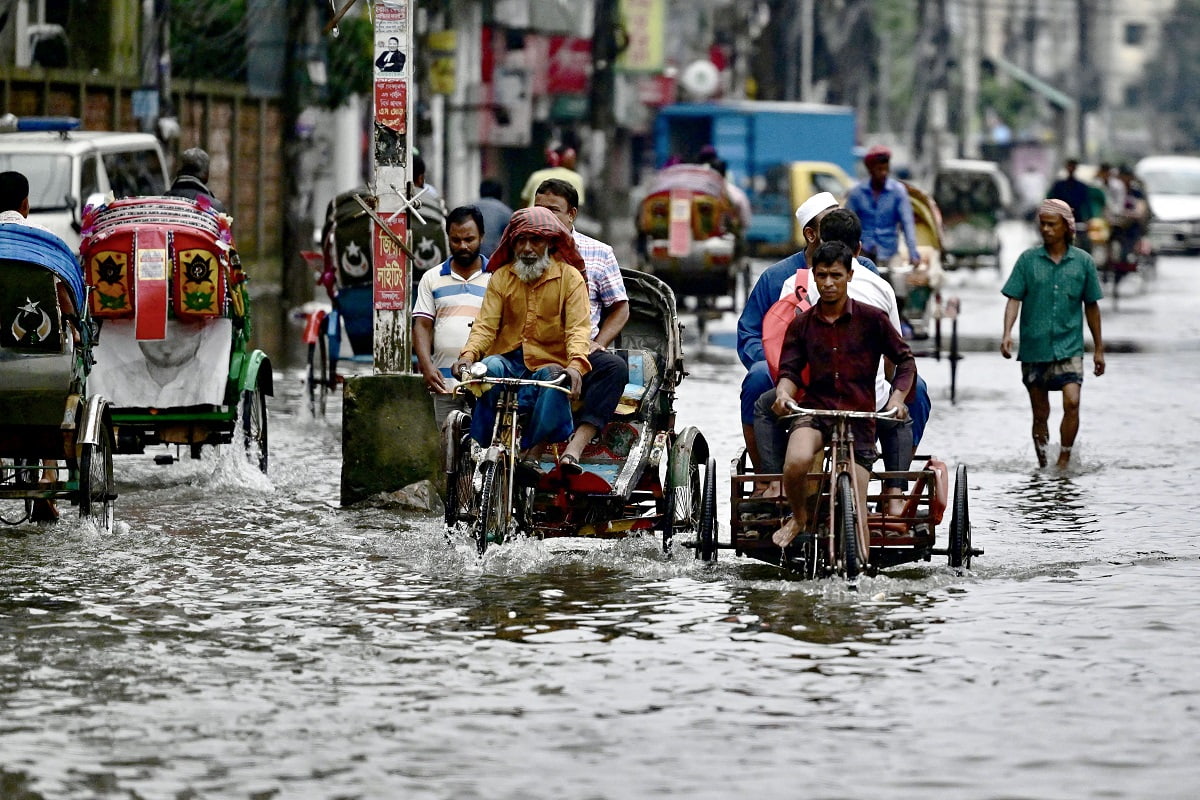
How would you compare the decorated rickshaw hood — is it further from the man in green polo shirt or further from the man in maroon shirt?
the man in green polo shirt

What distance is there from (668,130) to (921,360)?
26502mm

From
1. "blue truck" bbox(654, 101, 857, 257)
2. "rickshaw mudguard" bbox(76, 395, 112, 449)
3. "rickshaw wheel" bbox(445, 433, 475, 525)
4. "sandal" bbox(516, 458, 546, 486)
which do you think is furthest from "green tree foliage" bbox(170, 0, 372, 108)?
"sandal" bbox(516, 458, 546, 486)

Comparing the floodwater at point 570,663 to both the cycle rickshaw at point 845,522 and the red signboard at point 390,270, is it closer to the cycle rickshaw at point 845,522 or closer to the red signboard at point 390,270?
the cycle rickshaw at point 845,522

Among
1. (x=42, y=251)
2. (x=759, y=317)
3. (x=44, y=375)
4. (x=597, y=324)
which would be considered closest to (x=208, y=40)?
(x=42, y=251)

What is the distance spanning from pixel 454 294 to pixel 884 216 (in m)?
7.00

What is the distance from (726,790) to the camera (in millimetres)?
6582

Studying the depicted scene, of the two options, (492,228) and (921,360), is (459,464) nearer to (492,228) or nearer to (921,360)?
(492,228)

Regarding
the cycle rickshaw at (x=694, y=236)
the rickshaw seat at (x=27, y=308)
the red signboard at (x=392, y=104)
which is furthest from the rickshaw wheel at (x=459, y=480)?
the cycle rickshaw at (x=694, y=236)

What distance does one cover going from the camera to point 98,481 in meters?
10.9

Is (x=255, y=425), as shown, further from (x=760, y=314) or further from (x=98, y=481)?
(x=760, y=314)

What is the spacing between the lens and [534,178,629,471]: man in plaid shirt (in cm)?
1056

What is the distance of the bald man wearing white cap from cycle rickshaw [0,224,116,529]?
292 cm

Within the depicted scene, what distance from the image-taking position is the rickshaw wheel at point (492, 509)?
10117 mm

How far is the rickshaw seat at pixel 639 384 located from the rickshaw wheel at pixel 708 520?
665 millimetres
